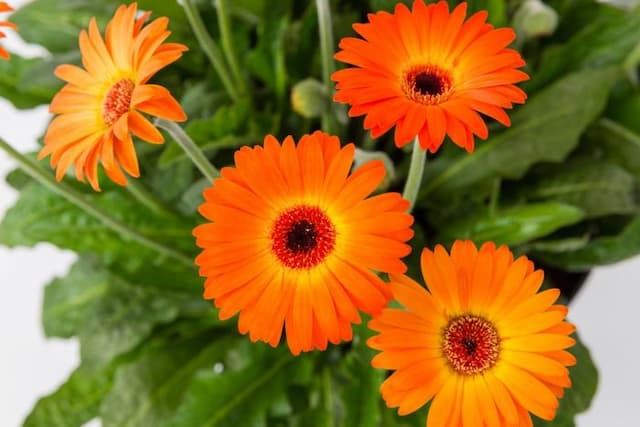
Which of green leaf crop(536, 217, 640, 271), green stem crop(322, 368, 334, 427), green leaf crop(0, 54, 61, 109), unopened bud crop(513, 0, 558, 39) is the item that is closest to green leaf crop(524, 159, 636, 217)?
green leaf crop(536, 217, 640, 271)

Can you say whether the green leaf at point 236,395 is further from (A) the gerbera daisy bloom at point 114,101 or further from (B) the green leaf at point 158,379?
(A) the gerbera daisy bloom at point 114,101

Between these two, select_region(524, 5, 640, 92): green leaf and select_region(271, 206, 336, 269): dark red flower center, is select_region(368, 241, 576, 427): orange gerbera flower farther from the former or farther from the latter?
select_region(524, 5, 640, 92): green leaf

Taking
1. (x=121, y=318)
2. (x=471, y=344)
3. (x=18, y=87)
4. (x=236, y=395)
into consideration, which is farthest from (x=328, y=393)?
(x=18, y=87)

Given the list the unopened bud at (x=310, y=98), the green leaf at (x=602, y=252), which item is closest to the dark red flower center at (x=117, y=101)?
the unopened bud at (x=310, y=98)

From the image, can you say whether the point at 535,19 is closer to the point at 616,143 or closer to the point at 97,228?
the point at 616,143

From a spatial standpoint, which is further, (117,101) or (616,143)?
(616,143)

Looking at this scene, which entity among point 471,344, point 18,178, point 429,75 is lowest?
point 18,178

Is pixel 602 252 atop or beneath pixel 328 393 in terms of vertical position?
atop
